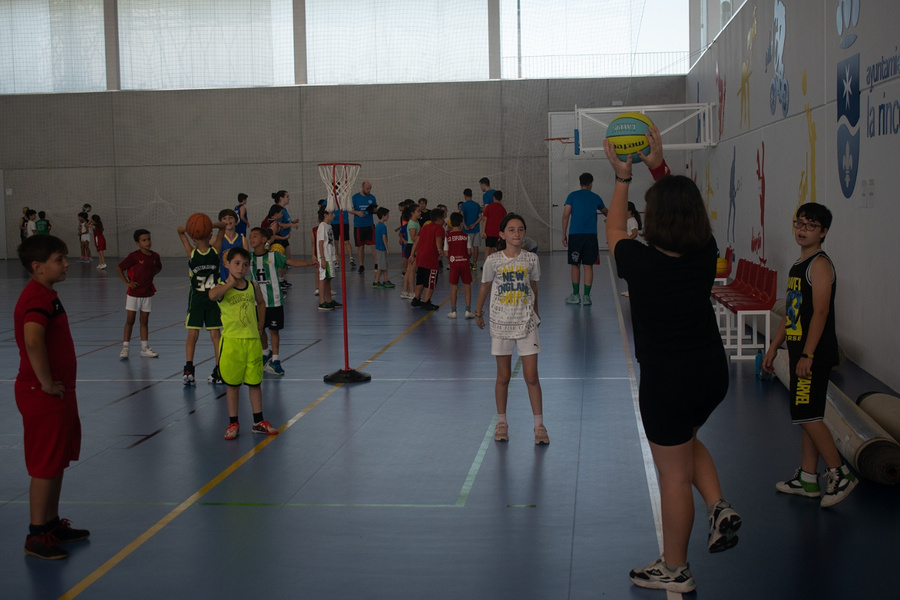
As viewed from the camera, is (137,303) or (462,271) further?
(462,271)

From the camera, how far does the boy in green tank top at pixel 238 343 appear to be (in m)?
7.00

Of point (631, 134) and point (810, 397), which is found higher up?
point (631, 134)

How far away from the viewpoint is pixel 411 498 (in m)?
5.56

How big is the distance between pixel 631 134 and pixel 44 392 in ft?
12.2

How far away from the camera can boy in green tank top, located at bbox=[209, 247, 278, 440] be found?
7.00 m

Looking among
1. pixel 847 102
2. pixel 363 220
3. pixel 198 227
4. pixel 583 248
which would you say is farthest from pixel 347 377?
pixel 363 220

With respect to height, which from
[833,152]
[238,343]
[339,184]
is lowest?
[238,343]

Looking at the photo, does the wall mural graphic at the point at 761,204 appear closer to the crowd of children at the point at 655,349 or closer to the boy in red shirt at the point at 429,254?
the boy in red shirt at the point at 429,254

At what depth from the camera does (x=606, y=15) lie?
27.0 meters

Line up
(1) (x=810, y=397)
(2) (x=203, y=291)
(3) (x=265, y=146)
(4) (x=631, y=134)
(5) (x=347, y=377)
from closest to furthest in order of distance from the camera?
1. (1) (x=810, y=397)
2. (4) (x=631, y=134)
3. (2) (x=203, y=291)
4. (5) (x=347, y=377)
5. (3) (x=265, y=146)

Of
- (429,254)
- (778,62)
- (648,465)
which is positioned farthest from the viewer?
(429,254)

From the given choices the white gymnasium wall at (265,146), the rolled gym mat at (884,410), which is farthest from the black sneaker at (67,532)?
the white gymnasium wall at (265,146)

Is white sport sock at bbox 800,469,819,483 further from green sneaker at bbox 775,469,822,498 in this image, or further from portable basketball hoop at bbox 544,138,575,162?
portable basketball hoop at bbox 544,138,575,162

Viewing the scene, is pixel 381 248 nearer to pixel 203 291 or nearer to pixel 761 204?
pixel 761 204
